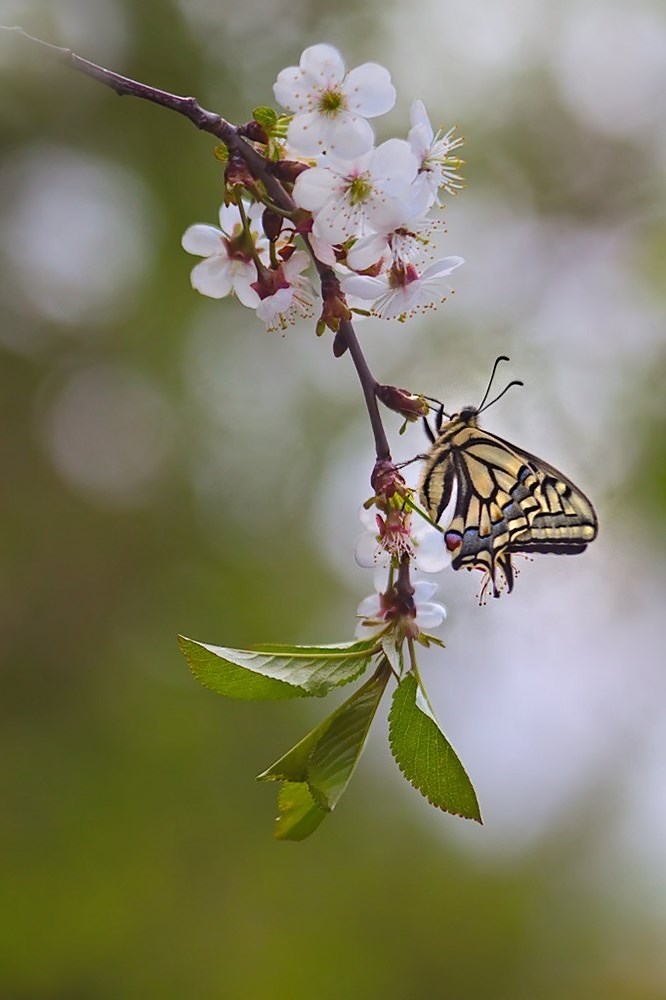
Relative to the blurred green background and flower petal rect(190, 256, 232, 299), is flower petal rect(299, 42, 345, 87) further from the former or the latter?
the blurred green background

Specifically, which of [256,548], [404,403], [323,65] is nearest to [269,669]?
[404,403]

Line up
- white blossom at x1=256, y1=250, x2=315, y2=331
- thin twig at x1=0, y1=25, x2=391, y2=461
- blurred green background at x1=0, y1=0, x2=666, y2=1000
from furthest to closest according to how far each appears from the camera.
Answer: blurred green background at x1=0, y1=0, x2=666, y2=1000
white blossom at x1=256, y1=250, x2=315, y2=331
thin twig at x1=0, y1=25, x2=391, y2=461

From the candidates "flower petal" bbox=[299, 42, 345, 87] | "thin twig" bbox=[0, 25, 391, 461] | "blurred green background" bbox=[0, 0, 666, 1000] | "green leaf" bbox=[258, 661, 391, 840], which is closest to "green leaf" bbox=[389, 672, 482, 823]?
"green leaf" bbox=[258, 661, 391, 840]

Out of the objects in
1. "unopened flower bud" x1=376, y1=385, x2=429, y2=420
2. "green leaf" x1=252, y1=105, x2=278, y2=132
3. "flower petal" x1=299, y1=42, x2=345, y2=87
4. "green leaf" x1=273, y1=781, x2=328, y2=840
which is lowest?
"green leaf" x1=273, y1=781, x2=328, y2=840

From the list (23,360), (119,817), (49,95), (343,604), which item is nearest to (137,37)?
(49,95)

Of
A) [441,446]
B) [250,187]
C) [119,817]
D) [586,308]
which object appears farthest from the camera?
[119,817]

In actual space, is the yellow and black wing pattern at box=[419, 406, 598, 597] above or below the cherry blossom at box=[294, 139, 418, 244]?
below

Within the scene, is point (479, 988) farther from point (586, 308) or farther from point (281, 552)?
point (586, 308)

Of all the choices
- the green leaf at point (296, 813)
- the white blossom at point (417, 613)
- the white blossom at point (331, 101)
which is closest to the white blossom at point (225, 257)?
the white blossom at point (331, 101)
